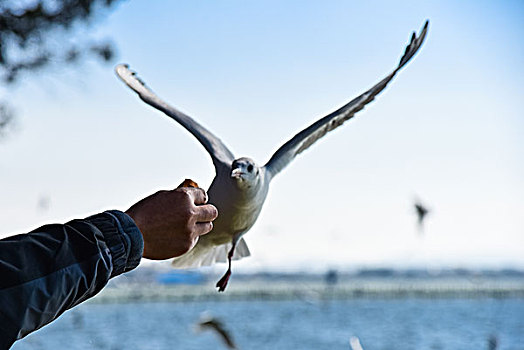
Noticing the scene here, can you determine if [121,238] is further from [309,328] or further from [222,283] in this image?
[309,328]

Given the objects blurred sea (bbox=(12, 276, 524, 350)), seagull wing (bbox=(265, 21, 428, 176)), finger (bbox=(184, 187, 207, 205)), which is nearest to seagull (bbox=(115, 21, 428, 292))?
seagull wing (bbox=(265, 21, 428, 176))

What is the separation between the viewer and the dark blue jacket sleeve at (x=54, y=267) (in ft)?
2.41

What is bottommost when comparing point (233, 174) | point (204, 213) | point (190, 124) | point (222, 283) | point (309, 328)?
point (309, 328)

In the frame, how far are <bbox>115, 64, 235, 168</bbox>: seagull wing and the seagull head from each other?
0.18m

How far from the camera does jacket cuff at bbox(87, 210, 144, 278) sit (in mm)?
826

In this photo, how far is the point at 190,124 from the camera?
2.48 metres

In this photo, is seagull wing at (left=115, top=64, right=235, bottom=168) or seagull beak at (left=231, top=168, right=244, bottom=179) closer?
seagull beak at (left=231, top=168, right=244, bottom=179)

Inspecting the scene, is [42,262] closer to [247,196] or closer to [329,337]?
[247,196]

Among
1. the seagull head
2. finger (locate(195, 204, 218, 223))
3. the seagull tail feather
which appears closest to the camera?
finger (locate(195, 204, 218, 223))

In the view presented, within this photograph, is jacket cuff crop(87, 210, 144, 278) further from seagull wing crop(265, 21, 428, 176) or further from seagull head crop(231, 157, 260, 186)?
seagull wing crop(265, 21, 428, 176)

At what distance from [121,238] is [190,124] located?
65.4 inches

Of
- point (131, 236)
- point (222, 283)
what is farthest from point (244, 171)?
point (131, 236)

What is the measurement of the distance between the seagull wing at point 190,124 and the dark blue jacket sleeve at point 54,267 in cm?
135

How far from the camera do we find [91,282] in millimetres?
795
